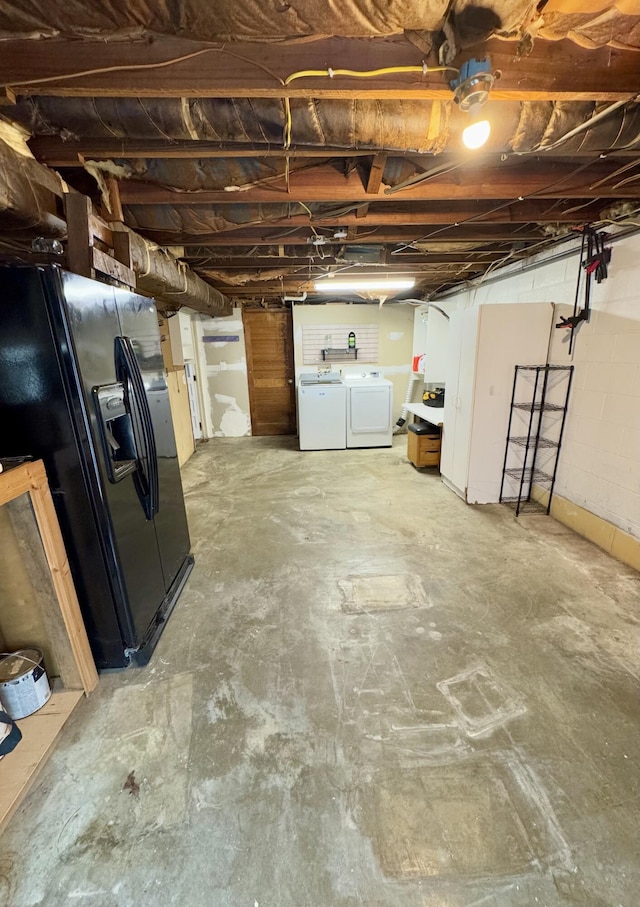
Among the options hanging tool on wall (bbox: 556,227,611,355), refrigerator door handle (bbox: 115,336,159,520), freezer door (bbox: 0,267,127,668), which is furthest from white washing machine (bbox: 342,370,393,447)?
freezer door (bbox: 0,267,127,668)

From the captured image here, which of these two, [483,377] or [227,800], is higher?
[483,377]

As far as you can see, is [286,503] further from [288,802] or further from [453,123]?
[453,123]

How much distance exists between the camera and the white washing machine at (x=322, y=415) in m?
5.36

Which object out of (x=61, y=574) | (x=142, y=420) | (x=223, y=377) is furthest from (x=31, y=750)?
(x=223, y=377)

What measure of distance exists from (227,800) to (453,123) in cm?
276

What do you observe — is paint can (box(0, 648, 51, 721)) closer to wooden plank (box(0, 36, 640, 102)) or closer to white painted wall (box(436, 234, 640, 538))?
wooden plank (box(0, 36, 640, 102))

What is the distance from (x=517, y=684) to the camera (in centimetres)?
165

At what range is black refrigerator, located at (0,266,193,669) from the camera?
1.38 meters

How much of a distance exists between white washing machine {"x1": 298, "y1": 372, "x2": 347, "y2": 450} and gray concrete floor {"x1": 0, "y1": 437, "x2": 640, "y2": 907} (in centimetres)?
314

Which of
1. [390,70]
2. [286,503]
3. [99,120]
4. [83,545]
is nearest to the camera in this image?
[390,70]

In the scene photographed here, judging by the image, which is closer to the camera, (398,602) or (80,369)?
(80,369)

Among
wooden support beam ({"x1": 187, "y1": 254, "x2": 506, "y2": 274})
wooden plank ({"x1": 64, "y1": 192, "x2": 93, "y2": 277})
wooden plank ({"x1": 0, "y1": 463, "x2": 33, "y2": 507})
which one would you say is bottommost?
wooden plank ({"x1": 0, "y1": 463, "x2": 33, "y2": 507})

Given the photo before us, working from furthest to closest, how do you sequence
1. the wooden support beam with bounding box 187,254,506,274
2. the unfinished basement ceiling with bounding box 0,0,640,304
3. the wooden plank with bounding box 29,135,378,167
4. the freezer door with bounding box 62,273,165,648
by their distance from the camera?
the wooden support beam with bounding box 187,254,506,274
the wooden plank with bounding box 29,135,378,167
the freezer door with bounding box 62,273,165,648
the unfinished basement ceiling with bounding box 0,0,640,304

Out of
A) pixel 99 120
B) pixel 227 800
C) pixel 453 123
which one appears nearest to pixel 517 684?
pixel 227 800
